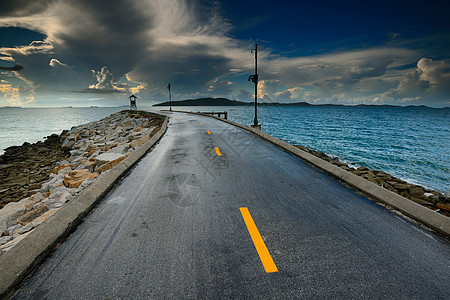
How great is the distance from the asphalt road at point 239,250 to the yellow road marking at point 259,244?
0.06 meters

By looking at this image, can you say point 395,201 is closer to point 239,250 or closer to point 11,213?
point 239,250

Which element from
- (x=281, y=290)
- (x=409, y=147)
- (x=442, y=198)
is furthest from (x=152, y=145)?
(x=409, y=147)

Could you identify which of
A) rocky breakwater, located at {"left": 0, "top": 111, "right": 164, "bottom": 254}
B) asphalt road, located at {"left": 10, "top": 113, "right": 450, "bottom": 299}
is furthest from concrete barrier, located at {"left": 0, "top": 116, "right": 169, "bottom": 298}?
rocky breakwater, located at {"left": 0, "top": 111, "right": 164, "bottom": 254}

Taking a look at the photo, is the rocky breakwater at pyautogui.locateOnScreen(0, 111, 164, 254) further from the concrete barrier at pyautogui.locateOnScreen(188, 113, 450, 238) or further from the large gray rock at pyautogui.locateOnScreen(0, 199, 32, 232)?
the concrete barrier at pyautogui.locateOnScreen(188, 113, 450, 238)

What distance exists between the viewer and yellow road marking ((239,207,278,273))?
2631 millimetres

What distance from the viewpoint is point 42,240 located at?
3.06 m

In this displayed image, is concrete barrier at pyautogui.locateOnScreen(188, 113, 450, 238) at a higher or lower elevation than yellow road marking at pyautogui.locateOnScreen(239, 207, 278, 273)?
higher

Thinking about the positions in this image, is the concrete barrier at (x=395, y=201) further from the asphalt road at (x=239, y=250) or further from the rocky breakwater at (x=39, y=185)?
the rocky breakwater at (x=39, y=185)

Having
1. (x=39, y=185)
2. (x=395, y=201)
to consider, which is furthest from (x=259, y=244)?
(x=39, y=185)

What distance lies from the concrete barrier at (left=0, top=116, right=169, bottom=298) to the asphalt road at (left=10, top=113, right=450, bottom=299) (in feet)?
0.48

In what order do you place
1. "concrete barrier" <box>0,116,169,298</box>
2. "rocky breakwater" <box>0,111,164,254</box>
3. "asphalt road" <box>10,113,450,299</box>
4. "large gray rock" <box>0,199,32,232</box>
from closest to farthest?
1. "asphalt road" <box>10,113,450,299</box>
2. "concrete barrier" <box>0,116,169,298</box>
3. "rocky breakwater" <box>0,111,164,254</box>
4. "large gray rock" <box>0,199,32,232</box>

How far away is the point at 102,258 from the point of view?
2854mm

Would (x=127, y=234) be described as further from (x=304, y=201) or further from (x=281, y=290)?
(x=304, y=201)

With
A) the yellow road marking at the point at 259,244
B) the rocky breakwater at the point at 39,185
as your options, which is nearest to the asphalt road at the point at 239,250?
the yellow road marking at the point at 259,244
